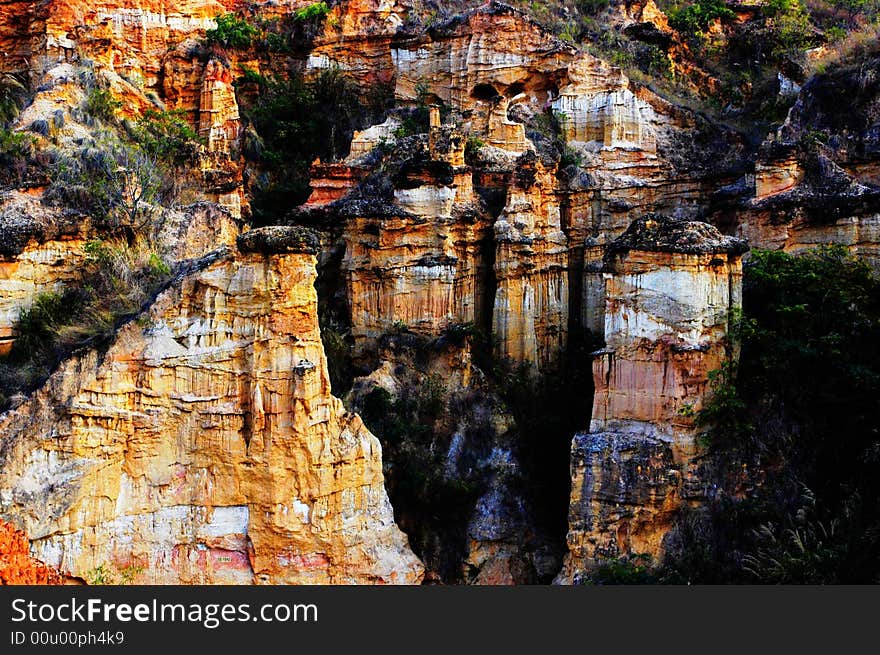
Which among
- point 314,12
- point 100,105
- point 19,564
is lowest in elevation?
point 19,564

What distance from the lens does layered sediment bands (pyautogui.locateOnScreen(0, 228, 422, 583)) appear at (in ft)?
56.2

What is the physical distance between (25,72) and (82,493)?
1673 centimetres

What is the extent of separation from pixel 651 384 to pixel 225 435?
754 cm

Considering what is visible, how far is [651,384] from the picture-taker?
1986cm

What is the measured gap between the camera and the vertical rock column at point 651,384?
19406mm

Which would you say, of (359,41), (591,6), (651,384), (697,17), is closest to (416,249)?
(651,384)

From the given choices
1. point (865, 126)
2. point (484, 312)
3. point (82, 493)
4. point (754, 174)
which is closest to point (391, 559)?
point (82, 493)

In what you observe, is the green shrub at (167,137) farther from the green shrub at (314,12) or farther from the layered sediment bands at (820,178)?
the layered sediment bands at (820,178)

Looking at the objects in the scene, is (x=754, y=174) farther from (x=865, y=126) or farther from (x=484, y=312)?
(x=484, y=312)

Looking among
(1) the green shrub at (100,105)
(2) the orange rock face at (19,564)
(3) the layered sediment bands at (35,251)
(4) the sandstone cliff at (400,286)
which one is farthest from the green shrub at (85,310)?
(1) the green shrub at (100,105)

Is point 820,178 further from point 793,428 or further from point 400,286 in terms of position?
point 400,286

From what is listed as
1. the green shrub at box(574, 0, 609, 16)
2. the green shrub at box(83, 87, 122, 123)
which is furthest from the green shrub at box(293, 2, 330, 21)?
the green shrub at box(574, 0, 609, 16)

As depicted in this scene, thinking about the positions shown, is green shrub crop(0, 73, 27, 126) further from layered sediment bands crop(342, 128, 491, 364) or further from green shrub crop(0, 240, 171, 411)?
layered sediment bands crop(342, 128, 491, 364)

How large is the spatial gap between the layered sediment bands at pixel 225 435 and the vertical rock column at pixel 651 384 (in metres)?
4.21
